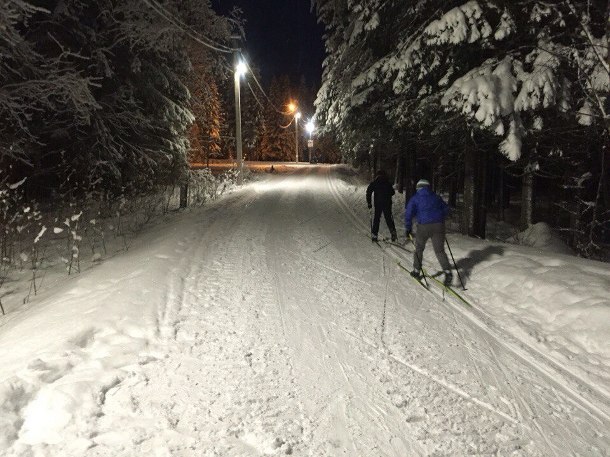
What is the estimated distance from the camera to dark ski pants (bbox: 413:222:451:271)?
7047 mm

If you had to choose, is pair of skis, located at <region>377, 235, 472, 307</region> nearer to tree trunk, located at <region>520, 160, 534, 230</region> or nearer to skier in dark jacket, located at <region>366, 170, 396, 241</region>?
skier in dark jacket, located at <region>366, 170, 396, 241</region>

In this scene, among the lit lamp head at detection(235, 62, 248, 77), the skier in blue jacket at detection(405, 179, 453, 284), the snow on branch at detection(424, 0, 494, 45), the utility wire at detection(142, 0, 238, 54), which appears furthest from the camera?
the lit lamp head at detection(235, 62, 248, 77)

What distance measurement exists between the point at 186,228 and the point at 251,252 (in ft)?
9.66

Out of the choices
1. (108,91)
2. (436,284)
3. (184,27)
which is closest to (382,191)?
(436,284)

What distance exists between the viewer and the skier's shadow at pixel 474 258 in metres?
7.80

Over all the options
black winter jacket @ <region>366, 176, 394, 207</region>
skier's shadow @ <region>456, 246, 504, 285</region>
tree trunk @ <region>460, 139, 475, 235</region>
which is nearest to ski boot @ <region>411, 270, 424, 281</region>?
skier's shadow @ <region>456, 246, 504, 285</region>

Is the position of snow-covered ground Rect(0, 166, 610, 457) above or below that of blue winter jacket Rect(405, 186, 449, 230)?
below

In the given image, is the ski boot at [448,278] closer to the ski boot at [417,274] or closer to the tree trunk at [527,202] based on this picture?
the ski boot at [417,274]

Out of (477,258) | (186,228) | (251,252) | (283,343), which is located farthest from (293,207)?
(283,343)

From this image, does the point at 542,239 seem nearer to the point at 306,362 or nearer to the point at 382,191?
the point at 382,191

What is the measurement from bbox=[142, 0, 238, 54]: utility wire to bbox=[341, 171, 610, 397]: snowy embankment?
963cm

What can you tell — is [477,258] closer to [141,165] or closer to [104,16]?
[141,165]

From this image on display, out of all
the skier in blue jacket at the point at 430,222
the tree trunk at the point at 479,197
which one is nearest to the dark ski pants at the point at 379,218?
the tree trunk at the point at 479,197

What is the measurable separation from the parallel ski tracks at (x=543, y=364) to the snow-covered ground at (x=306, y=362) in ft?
0.07
